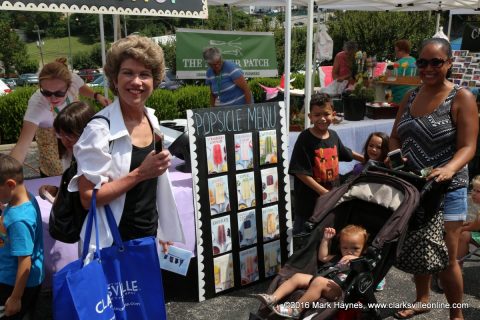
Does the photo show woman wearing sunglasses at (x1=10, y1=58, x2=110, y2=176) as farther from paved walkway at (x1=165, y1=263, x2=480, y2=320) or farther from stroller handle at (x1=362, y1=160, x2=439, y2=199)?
stroller handle at (x1=362, y1=160, x2=439, y2=199)

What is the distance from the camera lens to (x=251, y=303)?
11.0 ft

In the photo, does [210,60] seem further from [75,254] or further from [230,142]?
[75,254]

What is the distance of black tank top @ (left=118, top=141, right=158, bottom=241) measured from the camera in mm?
1942

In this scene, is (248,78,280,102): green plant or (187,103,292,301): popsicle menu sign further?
(248,78,280,102): green plant

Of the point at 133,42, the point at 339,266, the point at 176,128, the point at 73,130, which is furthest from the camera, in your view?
the point at 176,128

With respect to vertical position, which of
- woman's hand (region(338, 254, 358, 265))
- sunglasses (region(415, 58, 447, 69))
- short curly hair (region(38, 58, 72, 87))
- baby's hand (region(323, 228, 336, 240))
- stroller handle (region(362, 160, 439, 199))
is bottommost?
woman's hand (region(338, 254, 358, 265))

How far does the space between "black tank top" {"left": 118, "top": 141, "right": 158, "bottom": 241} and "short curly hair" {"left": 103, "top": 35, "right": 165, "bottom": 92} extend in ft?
1.08

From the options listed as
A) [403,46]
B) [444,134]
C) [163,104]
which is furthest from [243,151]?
[163,104]

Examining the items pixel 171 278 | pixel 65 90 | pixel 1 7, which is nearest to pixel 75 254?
pixel 171 278

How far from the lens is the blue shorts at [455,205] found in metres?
2.72

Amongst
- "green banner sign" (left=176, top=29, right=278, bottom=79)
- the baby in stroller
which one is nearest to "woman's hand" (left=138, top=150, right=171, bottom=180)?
the baby in stroller

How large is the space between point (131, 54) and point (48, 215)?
5.16 feet

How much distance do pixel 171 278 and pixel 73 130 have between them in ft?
6.18

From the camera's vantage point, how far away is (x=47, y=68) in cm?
330
